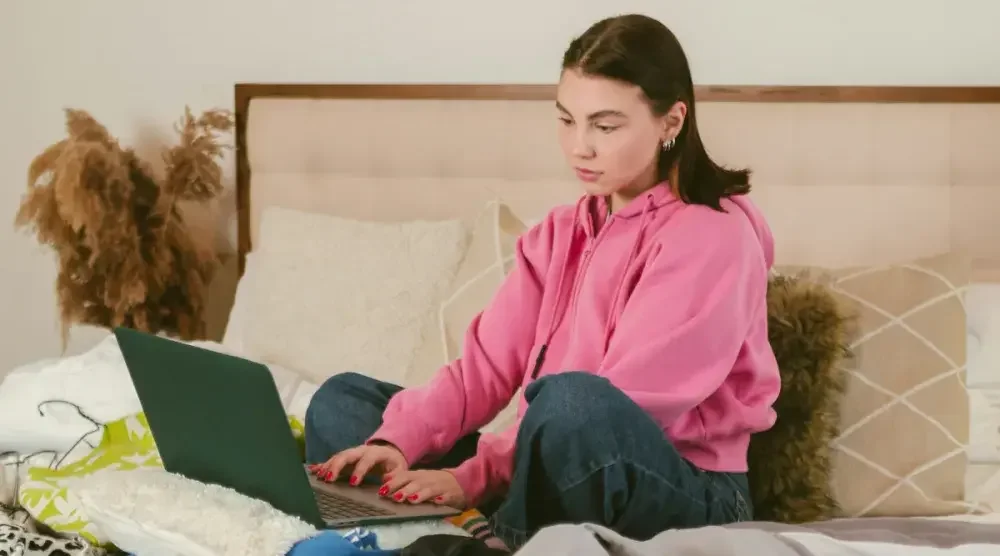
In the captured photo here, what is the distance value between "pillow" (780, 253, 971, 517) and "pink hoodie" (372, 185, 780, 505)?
0.27m

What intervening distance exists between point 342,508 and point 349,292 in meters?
0.96

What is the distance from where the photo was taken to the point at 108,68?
2.75 m

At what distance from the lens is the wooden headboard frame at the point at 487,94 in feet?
6.92

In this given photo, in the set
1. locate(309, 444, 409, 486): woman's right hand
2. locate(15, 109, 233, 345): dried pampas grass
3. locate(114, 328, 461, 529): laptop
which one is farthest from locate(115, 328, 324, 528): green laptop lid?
locate(15, 109, 233, 345): dried pampas grass

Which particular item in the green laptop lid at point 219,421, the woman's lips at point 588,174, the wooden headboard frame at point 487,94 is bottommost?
the green laptop lid at point 219,421

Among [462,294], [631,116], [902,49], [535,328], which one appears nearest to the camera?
[631,116]

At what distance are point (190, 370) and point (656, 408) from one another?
545 millimetres

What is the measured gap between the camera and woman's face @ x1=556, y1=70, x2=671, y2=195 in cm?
137

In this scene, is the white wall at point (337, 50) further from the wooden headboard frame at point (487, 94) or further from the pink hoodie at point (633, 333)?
the pink hoodie at point (633, 333)

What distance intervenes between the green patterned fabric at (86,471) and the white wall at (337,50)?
46.6 inches

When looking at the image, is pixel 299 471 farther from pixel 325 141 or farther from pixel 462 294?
pixel 325 141

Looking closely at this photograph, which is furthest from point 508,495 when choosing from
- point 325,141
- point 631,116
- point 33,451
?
point 325,141

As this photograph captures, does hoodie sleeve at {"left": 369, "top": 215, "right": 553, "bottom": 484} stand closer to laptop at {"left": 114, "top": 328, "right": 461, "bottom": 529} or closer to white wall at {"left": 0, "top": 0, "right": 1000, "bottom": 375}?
laptop at {"left": 114, "top": 328, "right": 461, "bottom": 529}

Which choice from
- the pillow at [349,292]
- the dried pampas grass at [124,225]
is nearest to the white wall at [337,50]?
the dried pampas grass at [124,225]
